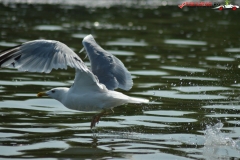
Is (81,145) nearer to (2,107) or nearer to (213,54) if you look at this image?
(2,107)

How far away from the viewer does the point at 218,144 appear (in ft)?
30.1

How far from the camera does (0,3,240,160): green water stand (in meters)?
9.08

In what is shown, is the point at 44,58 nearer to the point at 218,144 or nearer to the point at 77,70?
the point at 77,70

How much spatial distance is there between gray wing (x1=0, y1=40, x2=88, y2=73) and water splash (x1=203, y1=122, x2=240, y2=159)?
2188mm

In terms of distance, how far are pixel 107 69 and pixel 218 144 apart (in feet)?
7.54

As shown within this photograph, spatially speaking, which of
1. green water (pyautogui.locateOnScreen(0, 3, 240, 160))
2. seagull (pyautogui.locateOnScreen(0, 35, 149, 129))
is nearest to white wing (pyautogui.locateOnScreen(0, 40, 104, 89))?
seagull (pyautogui.locateOnScreen(0, 35, 149, 129))

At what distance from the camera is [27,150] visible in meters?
8.78

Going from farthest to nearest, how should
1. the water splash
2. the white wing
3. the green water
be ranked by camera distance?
the green water
the white wing
the water splash

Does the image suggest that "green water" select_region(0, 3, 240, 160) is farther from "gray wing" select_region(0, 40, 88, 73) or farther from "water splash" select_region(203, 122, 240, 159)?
"gray wing" select_region(0, 40, 88, 73)

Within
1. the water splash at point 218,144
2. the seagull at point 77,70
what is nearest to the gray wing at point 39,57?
the seagull at point 77,70

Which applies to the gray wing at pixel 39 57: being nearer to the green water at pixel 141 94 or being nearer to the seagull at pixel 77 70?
the seagull at pixel 77 70

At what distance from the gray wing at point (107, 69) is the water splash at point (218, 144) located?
1.64 metres

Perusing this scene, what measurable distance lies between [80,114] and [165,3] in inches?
869

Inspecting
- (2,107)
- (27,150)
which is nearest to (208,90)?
A: (2,107)
